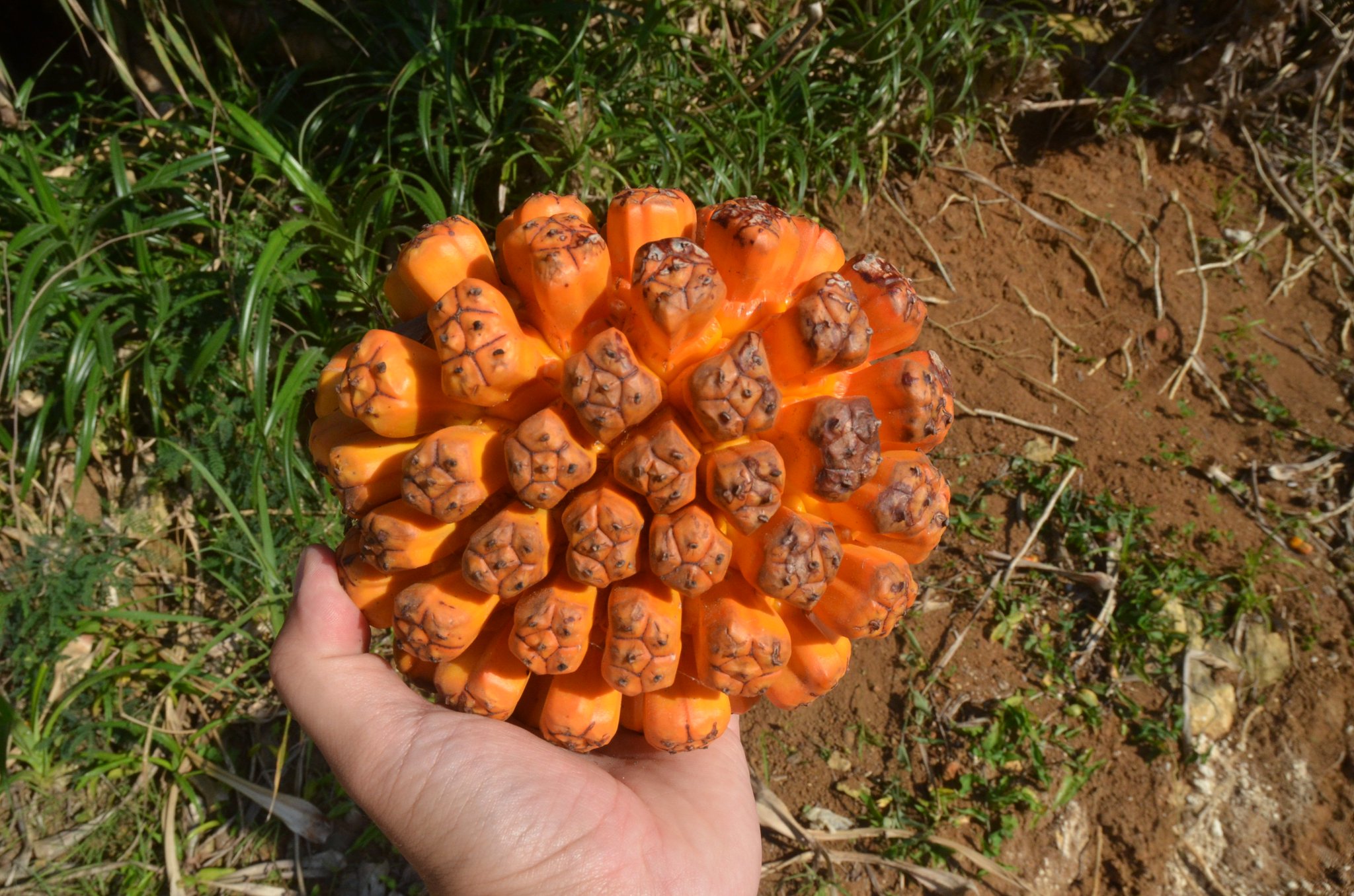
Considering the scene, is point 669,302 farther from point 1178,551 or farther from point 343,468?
point 1178,551

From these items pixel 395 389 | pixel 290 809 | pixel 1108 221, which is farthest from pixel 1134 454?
pixel 290 809

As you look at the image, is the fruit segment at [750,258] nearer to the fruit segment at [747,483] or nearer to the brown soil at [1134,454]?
the fruit segment at [747,483]

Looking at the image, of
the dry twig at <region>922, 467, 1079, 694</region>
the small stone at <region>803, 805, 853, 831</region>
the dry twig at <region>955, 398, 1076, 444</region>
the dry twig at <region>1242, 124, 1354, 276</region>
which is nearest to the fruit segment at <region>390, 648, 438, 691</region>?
the small stone at <region>803, 805, 853, 831</region>

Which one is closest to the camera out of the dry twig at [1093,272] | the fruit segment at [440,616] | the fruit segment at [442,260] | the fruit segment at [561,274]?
the fruit segment at [561,274]

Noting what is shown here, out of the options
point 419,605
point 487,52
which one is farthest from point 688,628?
Result: point 487,52

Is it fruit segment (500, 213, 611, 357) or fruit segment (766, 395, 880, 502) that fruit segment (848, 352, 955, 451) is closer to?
fruit segment (766, 395, 880, 502)

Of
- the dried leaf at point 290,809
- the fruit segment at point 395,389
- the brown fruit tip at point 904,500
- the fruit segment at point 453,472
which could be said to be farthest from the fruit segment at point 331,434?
the dried leaf at point 290,809
